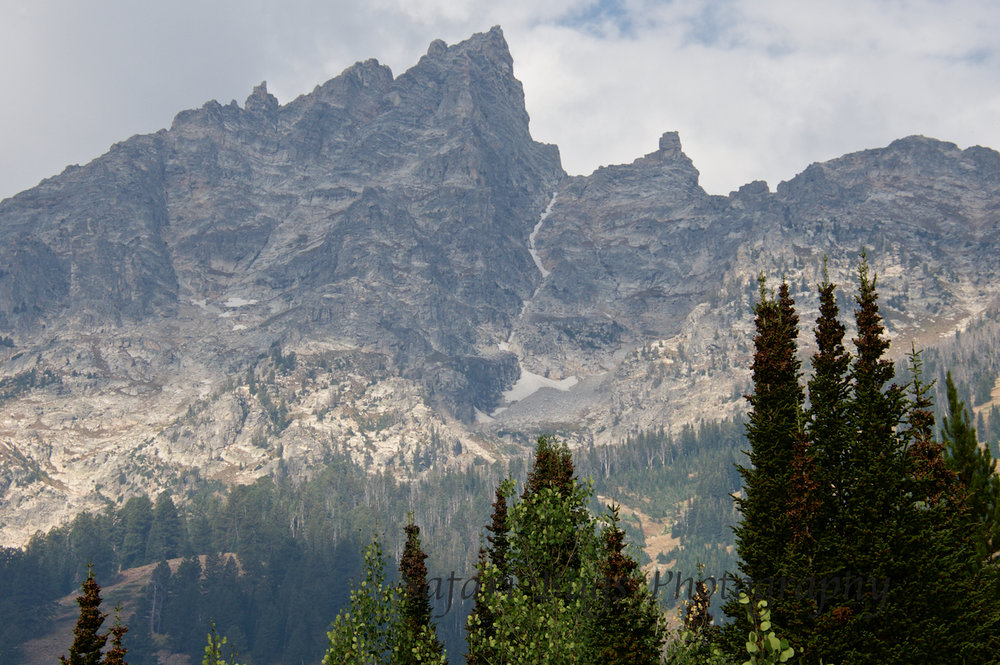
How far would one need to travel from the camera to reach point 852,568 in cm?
2966

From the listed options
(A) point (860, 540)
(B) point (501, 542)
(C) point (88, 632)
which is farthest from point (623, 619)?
(C) point (88, 632)

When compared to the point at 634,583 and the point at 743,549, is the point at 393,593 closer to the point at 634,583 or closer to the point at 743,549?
the point at 634,583

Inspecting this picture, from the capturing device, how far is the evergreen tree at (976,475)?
41.5m

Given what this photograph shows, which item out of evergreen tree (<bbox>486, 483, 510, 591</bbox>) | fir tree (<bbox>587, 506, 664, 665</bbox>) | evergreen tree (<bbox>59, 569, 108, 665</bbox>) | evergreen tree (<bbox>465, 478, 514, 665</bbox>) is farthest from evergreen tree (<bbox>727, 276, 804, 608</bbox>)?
evergreen tree (<bbox>59, 569, 108, 665</bbox>)

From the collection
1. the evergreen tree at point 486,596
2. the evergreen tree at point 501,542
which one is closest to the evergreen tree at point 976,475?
the evergreen tree at point 486,596

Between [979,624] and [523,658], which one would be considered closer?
[979,624]

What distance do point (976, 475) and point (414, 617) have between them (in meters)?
28.2

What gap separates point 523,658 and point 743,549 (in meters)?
8.92

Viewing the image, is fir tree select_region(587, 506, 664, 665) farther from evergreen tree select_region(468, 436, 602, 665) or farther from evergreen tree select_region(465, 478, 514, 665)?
evergreen tree select_region(465, 478, 514, 665)

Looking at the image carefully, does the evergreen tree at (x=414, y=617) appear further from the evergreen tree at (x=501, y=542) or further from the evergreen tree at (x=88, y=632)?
the evergreen tree at (x=88, y=632)

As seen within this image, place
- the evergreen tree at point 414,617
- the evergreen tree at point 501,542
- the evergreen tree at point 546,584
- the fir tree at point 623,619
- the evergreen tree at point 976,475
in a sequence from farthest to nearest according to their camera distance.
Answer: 1. the evergreen tree at point 501,542
2. the evergreen tree at point 976,475
3. the evergreen tree at point 414,617
4. the evergreen tree at point 546,584
5. the fir tree at point 623,619

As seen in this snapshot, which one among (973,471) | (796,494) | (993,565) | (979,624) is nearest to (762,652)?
(796,494)

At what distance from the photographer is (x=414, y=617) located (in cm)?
4116

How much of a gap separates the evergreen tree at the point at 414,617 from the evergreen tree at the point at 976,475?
24733mm
